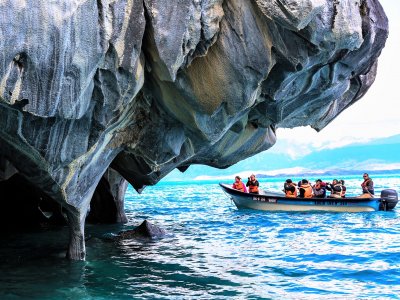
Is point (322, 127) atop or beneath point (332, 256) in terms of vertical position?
atop

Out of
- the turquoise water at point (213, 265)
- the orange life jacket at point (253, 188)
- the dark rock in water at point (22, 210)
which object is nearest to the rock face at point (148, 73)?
the turquoise water at point (213, 265)

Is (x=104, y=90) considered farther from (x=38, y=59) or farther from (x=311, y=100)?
(x=311, y=100)

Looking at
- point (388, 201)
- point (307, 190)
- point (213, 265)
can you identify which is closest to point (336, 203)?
point (307, 190)

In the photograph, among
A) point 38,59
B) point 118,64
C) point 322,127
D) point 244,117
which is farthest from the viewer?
point 322,127

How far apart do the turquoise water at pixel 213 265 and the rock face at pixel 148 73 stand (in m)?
1.48

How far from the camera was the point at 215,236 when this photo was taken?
1708 cm

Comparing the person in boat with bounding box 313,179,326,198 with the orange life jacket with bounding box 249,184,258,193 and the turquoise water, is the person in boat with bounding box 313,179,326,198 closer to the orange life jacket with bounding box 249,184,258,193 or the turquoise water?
the orange life jacket with bounding box 249,184,258,193

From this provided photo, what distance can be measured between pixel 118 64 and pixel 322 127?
9204 millimetres

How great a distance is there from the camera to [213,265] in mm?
11844

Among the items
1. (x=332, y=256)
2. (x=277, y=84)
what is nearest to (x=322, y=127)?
(x=332, y=256)

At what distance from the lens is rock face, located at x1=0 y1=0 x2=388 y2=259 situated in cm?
735

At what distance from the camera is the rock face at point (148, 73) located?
7.35 metres

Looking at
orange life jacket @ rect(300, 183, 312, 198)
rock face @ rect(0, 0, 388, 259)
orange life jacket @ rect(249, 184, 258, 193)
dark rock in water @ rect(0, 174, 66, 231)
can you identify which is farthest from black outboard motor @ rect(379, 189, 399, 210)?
dark rock in water @ rect(0, 174, 66, 231)

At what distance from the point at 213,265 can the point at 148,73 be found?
15.3 ft
